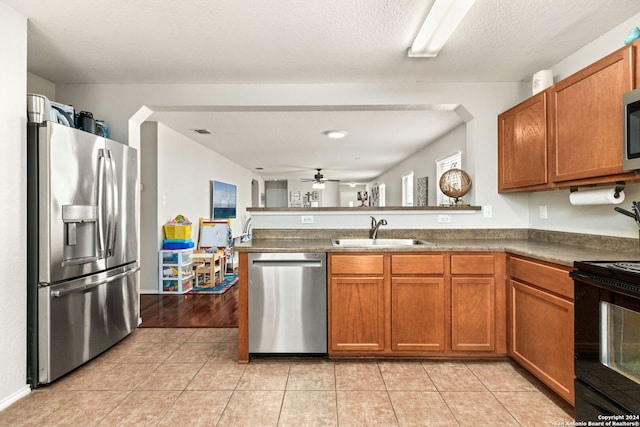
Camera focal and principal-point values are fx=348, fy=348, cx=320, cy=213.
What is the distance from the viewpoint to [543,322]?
2098mm

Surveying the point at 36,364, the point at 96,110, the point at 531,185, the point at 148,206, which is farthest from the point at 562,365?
the point at 148,206

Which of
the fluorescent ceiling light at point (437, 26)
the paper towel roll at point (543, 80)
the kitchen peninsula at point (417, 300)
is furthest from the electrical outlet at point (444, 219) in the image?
the fluorescent ceiling light at point (437, 26)

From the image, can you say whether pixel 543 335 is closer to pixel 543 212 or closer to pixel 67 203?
pixel 543 212

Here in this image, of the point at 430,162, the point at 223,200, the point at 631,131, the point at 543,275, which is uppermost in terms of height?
the point at 430,162

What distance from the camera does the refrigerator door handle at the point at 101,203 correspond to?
2.54 metres

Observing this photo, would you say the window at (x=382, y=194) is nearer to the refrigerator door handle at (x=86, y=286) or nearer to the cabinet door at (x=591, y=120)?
the cabinet door at (x=591, y=120)

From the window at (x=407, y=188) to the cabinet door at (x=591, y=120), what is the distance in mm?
5298

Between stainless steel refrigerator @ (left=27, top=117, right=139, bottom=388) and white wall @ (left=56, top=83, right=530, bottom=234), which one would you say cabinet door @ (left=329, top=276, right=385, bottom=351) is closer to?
white wall @ (left=56, top=83, right=530, bottom=234)

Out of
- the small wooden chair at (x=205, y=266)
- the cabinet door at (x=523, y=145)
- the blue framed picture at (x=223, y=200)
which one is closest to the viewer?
the cabinet door at (x=523, y=145)

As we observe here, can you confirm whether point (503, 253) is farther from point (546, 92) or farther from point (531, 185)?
point (546, 92)

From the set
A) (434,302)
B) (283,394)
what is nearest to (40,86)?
(283,394)

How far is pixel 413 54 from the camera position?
2488 millimetres

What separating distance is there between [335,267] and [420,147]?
4.70m

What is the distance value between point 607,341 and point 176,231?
458cm
